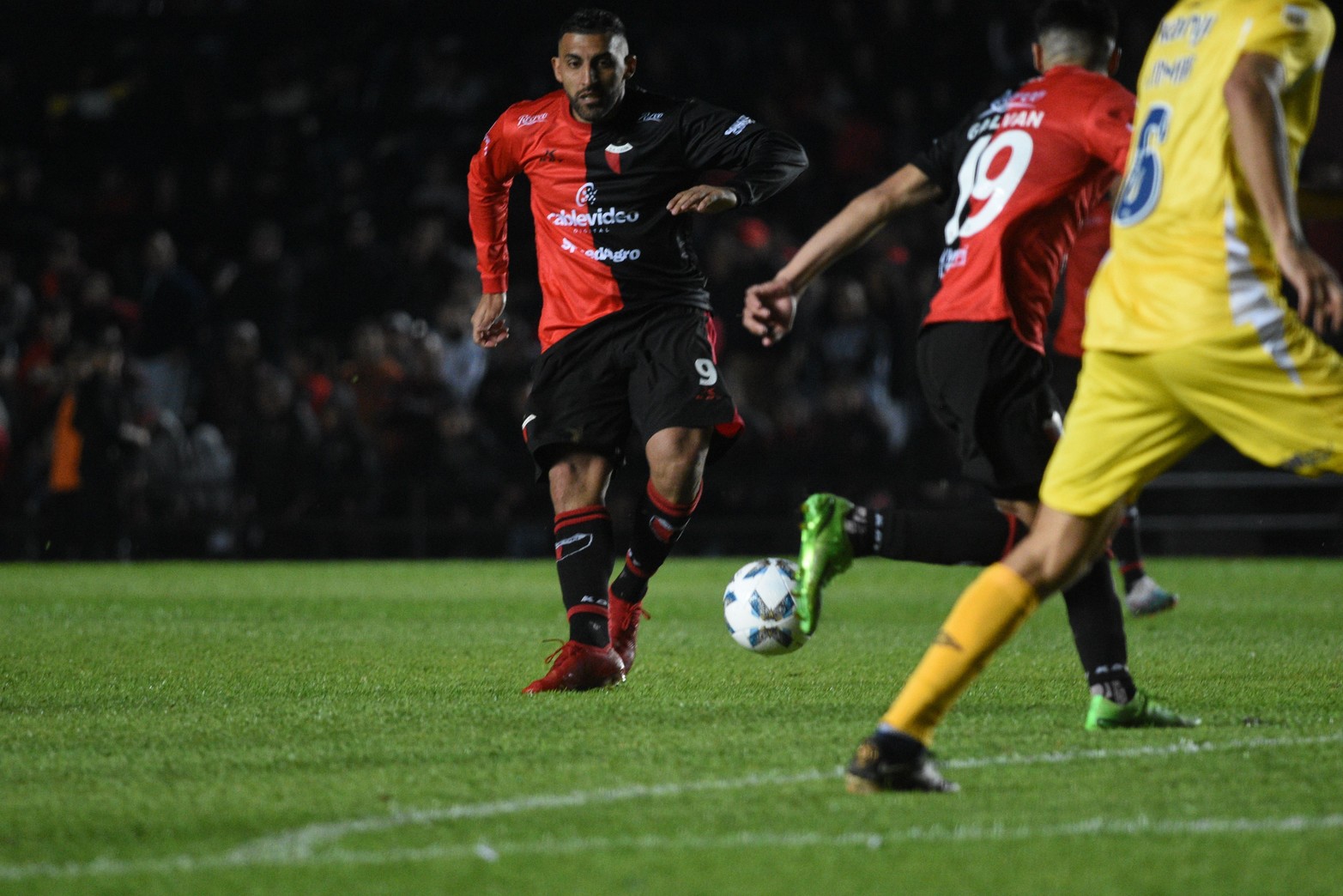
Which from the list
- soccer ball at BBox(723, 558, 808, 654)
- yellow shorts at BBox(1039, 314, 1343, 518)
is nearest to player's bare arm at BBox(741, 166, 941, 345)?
yellow shorts at BBox(1039, 314, 1343, 518)

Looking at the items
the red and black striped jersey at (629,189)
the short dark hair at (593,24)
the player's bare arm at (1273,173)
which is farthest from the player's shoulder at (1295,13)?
the short dark hair at (593,24)

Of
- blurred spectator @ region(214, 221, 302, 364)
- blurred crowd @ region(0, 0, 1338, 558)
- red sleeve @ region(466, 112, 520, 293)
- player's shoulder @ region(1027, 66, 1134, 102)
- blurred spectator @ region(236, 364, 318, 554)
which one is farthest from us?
blurred spectator @ region(214, 221, 302, 364)

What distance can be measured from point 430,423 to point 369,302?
1.82 metres

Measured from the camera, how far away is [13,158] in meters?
18.7

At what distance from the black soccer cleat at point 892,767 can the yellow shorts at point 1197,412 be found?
0.66 m

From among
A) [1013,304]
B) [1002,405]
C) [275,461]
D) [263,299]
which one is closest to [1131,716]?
[1002,405]

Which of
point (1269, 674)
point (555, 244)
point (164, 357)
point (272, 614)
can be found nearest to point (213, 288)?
point (164, 357)

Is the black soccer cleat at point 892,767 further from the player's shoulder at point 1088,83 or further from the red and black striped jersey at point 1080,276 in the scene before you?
the red and black striped jersey at point 1080,276

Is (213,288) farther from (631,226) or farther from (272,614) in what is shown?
(631,226)

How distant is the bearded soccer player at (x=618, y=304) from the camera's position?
6.26 metres

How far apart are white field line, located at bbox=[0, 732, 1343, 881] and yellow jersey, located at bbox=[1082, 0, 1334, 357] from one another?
108 cm

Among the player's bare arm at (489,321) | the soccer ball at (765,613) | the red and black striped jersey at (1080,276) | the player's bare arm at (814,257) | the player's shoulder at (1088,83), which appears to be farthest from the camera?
the red and black striped jersey at (1080,276)

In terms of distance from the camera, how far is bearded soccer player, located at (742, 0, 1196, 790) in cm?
493

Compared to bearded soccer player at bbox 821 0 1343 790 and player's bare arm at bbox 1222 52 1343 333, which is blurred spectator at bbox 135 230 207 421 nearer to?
bearded soccer player at bbox 821 0 1343 790
